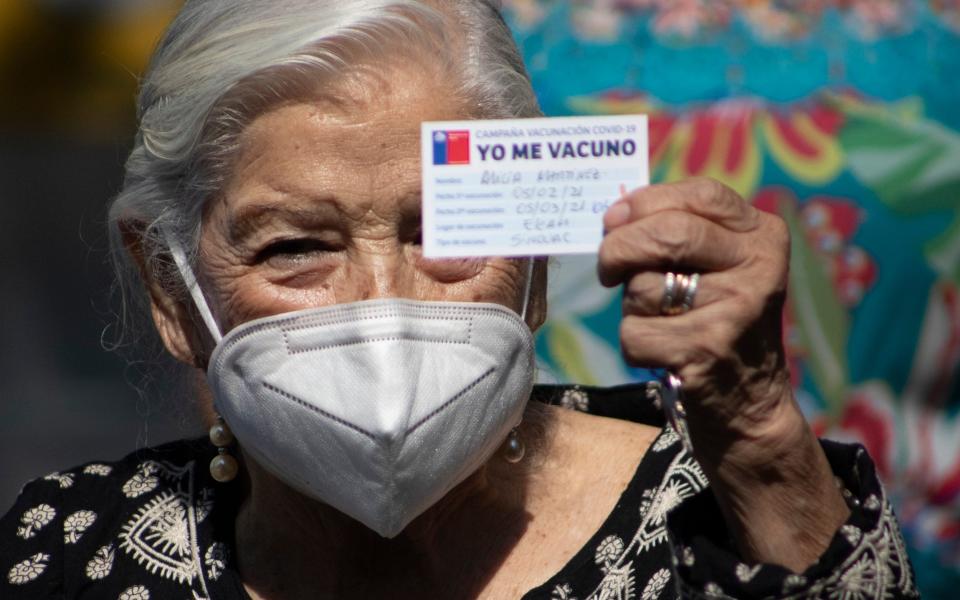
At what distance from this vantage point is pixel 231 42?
7.09 ft

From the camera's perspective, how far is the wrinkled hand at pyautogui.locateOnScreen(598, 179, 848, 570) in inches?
61.6


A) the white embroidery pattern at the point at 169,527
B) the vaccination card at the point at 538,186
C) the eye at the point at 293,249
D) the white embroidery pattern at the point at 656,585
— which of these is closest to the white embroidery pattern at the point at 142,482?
the white embroidery pattern at the point at 169,527

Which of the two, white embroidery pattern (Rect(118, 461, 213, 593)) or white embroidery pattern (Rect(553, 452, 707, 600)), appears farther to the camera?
white embroidery pattern (Rect(118, 461, 213, 593))

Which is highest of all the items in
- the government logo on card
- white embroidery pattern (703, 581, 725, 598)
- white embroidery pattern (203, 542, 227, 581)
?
the government logo on card

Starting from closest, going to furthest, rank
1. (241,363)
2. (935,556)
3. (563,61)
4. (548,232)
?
(548,232)
(241,363)
(935,556)
(563,61)

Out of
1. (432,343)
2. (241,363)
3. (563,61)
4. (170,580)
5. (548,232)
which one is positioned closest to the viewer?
(548,232)

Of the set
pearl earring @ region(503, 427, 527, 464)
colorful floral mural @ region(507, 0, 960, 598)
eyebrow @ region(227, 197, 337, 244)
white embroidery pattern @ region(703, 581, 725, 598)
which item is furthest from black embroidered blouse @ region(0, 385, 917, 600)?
colorful floral mural @ region(507, 0, 960, 598)

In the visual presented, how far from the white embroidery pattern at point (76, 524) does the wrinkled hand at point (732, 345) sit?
143 centimetres

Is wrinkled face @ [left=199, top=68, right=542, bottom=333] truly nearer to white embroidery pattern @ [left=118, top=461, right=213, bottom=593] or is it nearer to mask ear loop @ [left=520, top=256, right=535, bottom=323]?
mask ear loop @ [left=520, top=256, right=535, bottom=323]

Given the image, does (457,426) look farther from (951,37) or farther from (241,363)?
(951,37)

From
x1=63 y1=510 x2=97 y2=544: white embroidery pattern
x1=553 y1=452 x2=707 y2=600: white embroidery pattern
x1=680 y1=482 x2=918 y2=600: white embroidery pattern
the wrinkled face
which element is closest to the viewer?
x1=680 y1=482 x2=918 y2=600: white embroidery pattern

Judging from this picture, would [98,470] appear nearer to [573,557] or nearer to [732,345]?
[573,557]

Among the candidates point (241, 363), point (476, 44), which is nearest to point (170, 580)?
point (241, 363)

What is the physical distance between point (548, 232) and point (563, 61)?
2.07 meters
